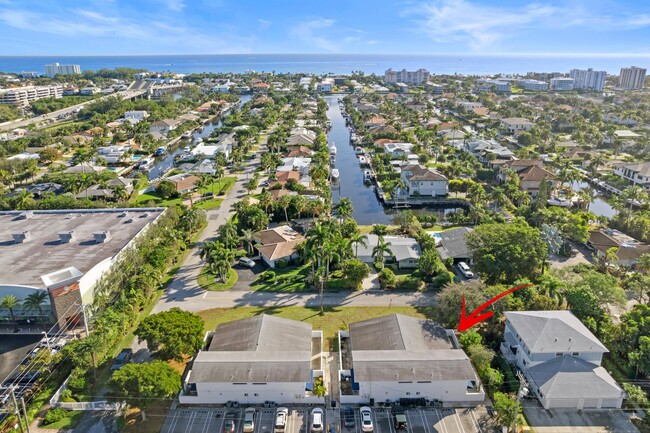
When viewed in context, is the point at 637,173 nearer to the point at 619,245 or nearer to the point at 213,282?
the point at 619,245

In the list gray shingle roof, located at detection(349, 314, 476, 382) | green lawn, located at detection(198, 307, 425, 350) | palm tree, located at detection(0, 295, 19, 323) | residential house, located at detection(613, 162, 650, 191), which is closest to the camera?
gray shingle roof, located at detection(349, 314, 476, 382)

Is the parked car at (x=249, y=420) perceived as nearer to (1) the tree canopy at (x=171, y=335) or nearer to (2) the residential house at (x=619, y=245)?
(1) the tree canopy at (x=171, y=335)

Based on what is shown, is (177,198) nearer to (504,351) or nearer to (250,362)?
(250,362)

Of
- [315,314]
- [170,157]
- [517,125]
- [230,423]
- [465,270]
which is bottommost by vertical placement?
[230,423]

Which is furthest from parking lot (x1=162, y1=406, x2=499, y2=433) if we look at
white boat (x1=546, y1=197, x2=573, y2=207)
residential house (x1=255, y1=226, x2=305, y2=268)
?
white boat (x1=546, y1=197, x2=573, y2=207)

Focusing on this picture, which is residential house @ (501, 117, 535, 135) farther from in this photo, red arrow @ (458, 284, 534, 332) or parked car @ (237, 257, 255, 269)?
parked car @ (237, 257, 255, 269)

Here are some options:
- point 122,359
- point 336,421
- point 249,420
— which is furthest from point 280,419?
point 122,359
